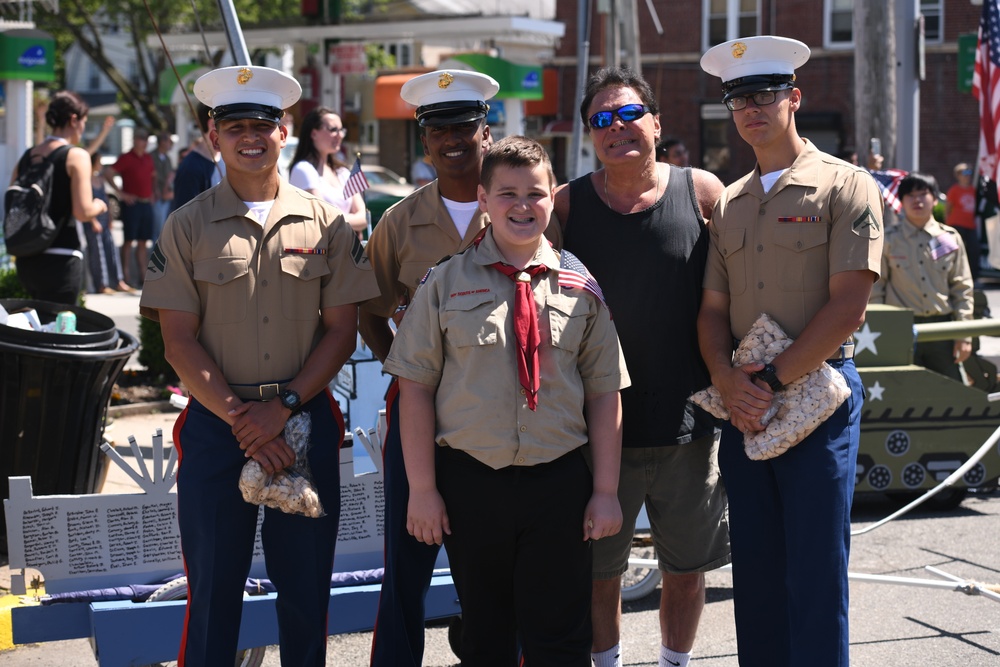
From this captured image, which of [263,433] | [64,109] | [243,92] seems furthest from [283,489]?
[64,109]

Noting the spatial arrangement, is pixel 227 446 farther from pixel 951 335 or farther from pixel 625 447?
pixel 951 335

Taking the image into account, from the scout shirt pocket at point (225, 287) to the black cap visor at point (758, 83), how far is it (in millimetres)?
1599

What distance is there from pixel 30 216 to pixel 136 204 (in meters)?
9.85

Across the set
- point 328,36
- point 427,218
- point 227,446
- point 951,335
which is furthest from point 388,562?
point 328,36

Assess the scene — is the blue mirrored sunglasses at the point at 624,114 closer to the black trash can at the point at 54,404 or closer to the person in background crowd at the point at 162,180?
the black trash can at the point at 54,404

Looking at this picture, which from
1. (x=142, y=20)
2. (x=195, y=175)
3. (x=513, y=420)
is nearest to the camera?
(x=513, y=420)

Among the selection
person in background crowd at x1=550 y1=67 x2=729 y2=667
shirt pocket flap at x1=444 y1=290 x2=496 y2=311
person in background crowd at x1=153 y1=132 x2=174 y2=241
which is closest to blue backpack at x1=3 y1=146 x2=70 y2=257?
person in background crowd at x1=550 y1=67 x2=729 y2=667

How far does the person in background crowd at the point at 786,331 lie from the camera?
3.54m

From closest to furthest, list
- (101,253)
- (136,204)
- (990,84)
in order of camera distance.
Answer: (990,84)
(101,253)
(136,204)

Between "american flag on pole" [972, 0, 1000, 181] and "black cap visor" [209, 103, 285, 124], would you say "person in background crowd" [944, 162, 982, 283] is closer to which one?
"american flag on pole" [972, 0, 1000, 181]

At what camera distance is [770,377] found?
11.7 ft

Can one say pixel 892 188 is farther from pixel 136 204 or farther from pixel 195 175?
pixel 136 204

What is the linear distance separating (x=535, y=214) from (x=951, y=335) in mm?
4121

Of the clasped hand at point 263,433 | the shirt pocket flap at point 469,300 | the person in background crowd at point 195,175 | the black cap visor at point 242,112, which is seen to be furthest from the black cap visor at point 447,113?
the person in background crowd at point 195,175
